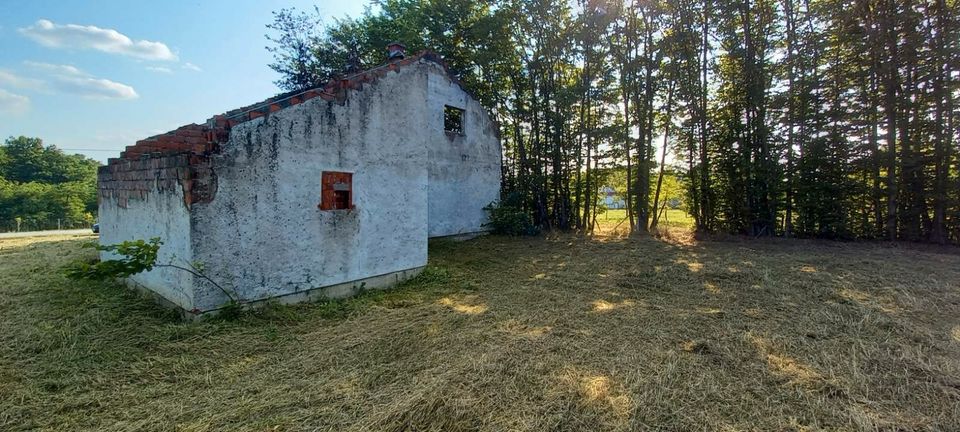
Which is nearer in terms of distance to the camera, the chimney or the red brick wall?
the red brick wall

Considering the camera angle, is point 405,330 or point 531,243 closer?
point 405,330

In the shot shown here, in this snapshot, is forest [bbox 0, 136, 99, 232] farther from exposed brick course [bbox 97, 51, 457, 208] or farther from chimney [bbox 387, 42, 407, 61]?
chimney [bbox 387, 42, 407, 61]

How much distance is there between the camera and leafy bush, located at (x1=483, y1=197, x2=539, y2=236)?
11711 mm

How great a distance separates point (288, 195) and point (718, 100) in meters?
12.6

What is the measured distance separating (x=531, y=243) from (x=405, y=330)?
22.5 ft

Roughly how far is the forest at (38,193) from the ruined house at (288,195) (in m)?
21.3

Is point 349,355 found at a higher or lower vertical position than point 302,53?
lower

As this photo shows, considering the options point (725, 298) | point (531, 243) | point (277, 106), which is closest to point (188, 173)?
point (277, 106)

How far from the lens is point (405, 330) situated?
12.9 feet

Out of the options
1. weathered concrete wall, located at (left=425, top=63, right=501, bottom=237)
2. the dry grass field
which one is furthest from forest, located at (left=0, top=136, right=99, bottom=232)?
weathered concrete wall, located at (left=425, top=63, right=501, bottom=237)

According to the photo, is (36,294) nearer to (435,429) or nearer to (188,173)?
(188,173)

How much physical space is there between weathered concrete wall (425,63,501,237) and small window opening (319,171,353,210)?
16.3 ft

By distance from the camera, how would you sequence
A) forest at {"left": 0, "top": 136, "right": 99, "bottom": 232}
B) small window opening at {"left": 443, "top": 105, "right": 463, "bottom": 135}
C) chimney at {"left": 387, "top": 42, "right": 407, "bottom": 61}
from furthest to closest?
forest at {"left": 0, "top": 136, "right": 99, "bottom": 232}
small window opening at {"left": 443, "top": 105, "right": 463, "bottom": 135}
chimney at {"left": 387, "top": 42, "right": 407, "bottom": 61}

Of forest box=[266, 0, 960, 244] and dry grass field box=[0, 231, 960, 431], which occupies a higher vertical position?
forest box=[266, 0, 960, 244]
